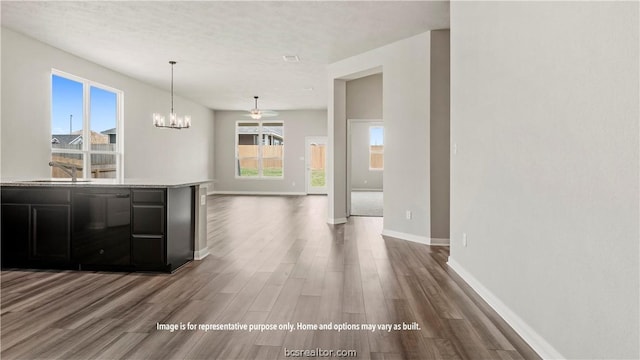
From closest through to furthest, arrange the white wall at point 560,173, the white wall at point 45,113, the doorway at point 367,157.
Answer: the white wall at point 560,173
the white wall at point 45,113
the doorway at point 367,157

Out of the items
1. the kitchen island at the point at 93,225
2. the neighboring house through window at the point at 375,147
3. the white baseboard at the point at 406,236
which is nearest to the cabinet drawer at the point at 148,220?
the kitchen island at the point at 93,225

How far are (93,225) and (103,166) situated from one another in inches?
161

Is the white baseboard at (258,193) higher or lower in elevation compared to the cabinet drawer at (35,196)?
lower

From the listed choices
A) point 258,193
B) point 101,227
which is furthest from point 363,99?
point 258,193

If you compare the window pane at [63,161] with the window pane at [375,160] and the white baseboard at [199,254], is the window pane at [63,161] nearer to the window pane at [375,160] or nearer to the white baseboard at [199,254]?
the white baseboard at [199,254]

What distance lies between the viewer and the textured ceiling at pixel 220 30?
14.2ft

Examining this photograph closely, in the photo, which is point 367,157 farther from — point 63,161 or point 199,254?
point 199,254

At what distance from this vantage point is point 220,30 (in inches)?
198

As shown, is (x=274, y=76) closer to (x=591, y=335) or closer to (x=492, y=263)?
(x=492, y=263)

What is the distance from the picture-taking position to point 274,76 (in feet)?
25.5

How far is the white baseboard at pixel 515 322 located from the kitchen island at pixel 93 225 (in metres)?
2.79

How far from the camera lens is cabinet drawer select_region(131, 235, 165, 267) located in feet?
11.9

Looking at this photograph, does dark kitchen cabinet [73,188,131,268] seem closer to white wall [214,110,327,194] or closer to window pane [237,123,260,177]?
white wall [214,110,327,194]

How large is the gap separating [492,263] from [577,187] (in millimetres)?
1210
